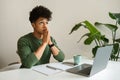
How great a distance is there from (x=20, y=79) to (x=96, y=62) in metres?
0.53

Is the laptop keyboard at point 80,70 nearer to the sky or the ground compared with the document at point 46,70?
nearer to the ground

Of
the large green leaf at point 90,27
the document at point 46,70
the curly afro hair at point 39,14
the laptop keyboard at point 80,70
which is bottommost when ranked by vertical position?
the laptop keyboard at point 80,70

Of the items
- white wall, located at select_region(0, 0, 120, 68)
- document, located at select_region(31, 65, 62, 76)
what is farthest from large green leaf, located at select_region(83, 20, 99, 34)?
document, located at select_region(31, 65, 62, 76)

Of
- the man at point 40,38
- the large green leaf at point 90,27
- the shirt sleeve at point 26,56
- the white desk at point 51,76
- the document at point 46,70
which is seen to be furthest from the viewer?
the large green leaf at point 90,27

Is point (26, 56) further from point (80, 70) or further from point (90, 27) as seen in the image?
point (90, 27)

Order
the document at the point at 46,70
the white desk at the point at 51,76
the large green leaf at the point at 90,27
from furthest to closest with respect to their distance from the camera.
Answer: the large green leaf at the point at 90,27
the document at the point at 46,70
the white desk at the point at 51,76

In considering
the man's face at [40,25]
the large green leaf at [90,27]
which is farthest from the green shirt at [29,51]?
the large green leaf at [90,27]

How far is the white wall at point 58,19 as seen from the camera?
2.52 meters

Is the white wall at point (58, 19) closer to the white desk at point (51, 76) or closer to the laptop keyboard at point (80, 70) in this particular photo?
the white desk at point (51, 76)

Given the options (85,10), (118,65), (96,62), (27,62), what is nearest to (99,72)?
(96,62)

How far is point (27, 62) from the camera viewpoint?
1.60m

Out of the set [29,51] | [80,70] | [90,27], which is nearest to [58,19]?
[90,27]

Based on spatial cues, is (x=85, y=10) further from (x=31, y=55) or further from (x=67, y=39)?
(x=31, y=55)

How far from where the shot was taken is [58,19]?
2.90 metres
